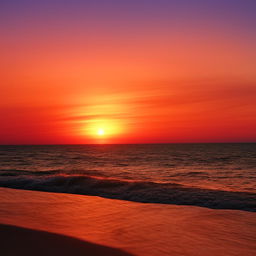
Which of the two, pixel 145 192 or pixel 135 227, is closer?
pixel 135 227

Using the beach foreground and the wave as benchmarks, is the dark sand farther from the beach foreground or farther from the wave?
the wave

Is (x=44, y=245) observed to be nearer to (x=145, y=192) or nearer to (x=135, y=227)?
(x=135, y=227)

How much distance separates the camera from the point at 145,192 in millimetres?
16188

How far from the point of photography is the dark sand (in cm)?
545

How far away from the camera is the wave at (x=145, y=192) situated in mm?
13477

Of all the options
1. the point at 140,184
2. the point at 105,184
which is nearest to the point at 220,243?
the point at 140,184

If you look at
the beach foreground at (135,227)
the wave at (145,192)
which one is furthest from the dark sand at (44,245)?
the wave at (145,192)

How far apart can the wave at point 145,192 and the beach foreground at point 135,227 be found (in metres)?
2.76

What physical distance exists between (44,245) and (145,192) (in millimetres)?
10715

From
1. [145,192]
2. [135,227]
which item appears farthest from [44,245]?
[145,192]

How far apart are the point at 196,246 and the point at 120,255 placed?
1815 mm

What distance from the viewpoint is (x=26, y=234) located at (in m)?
6.49

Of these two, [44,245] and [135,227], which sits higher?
[44,245]

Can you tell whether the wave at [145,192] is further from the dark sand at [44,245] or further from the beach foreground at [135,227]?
the dark sand at [44,245]
